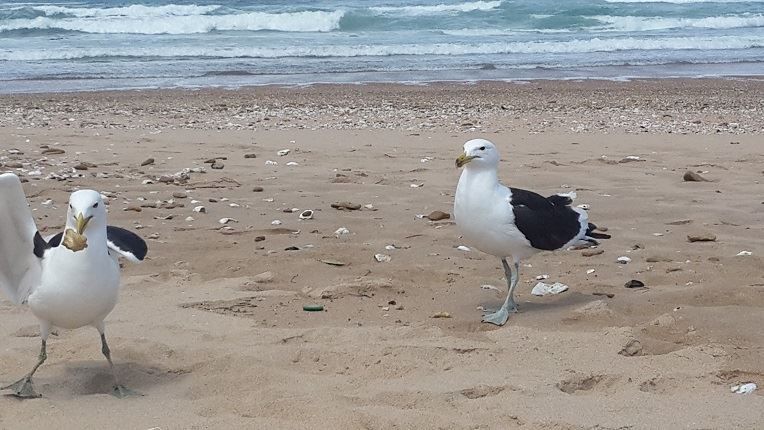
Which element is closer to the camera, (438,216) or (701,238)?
(701,238)

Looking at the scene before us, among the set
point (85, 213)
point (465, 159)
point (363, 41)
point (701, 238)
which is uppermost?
point (85, 213)

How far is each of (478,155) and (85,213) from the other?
6.76ft

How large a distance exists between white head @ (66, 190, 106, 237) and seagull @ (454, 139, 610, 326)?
1.87m

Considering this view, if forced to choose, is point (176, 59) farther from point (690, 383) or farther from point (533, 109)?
point (690, 383)

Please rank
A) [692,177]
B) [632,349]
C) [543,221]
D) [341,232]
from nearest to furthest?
[632,349] < [543,221] < [341,232] < [692,177]

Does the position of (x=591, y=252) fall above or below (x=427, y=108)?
above

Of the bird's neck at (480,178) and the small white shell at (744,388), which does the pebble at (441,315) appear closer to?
the bird's neck at (480,178)

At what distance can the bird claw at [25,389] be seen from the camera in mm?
4062

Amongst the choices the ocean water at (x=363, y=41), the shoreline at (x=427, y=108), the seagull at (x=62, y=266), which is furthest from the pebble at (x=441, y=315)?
the ocean water at (x=363, y=41)

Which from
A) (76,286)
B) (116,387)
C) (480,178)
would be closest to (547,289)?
(480,178)

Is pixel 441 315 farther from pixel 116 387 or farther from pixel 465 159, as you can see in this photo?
pixel 116 387

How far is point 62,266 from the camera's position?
3961 mm

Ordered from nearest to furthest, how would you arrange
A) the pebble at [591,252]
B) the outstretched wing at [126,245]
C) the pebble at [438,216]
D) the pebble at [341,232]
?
the outstretched wing at [126,245] → the pebble at [591,252] → the pebble at [341,232] → the pebble at [438,216]

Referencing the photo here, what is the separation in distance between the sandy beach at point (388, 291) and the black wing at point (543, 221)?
32 centimetres
